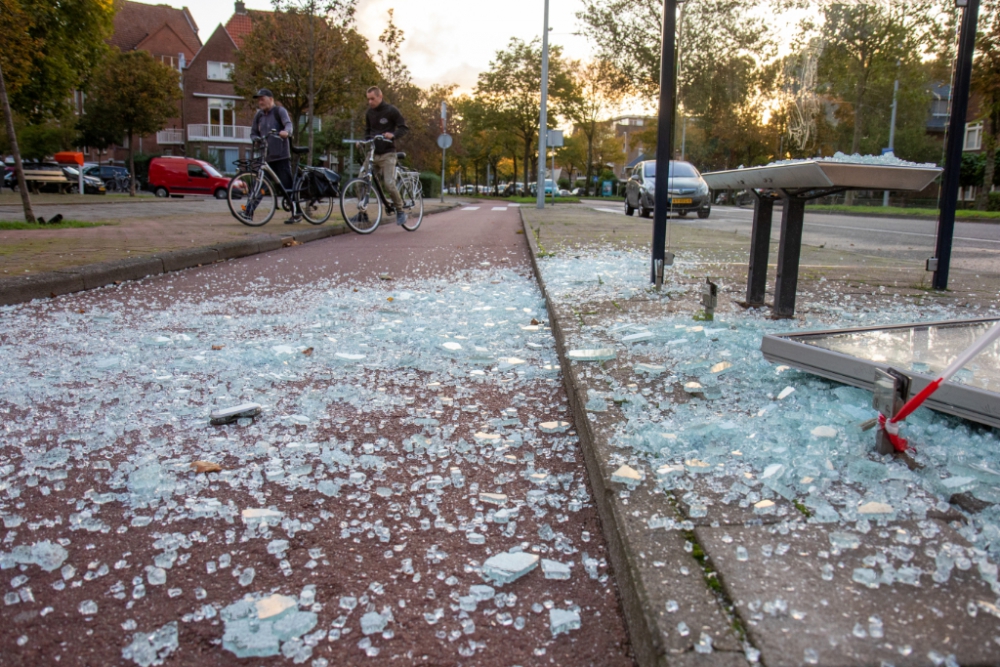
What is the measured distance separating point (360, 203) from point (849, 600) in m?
9.61

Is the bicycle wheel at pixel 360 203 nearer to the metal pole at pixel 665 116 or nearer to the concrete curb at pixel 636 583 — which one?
the metal pole at pixel 665 116

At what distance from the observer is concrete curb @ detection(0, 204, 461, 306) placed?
492cm

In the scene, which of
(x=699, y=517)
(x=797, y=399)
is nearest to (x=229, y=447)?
(x=699, y=517)

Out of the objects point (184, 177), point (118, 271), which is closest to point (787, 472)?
point (118, 271)

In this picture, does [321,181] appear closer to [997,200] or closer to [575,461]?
[575,461]

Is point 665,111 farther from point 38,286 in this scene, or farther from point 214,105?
point 214,105

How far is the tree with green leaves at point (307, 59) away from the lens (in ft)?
61.4

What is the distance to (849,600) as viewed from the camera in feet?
4.19

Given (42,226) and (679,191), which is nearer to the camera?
(42,226)

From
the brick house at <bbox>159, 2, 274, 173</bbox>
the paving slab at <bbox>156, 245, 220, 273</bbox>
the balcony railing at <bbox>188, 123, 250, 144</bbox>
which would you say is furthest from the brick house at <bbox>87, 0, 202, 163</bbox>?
the paving slab at <bbox>156, 245, 220, 273</bbox>

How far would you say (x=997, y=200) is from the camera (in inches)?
1179

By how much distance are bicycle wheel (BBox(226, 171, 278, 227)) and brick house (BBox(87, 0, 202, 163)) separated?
48.1 metres

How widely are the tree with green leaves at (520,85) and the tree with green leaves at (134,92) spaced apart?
2437 cm

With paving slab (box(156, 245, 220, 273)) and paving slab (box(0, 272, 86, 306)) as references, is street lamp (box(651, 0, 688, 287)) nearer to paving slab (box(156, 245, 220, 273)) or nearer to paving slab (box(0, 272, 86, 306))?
paving slab (box(0, 272, 86, 306))
